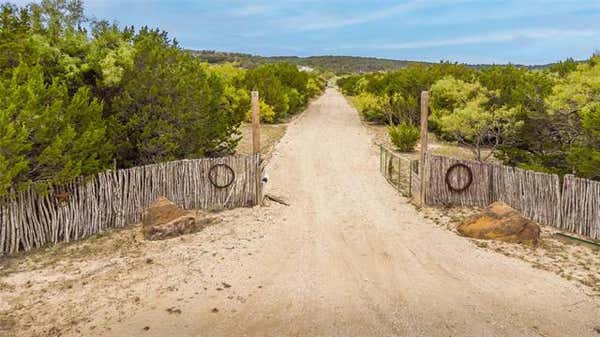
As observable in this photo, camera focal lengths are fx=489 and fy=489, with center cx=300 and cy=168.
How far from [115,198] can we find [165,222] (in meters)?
1.50

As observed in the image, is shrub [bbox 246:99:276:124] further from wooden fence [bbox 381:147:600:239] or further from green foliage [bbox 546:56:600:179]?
green foliage [bbox 546:56:600:179]

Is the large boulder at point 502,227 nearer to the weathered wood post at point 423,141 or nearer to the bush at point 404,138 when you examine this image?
the weathered wood post at point 423,141

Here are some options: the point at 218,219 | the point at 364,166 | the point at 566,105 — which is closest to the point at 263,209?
the point at 218,219

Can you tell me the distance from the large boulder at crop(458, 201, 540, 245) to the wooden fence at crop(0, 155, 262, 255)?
5328 mm

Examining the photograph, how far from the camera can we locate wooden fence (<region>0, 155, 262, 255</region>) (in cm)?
941

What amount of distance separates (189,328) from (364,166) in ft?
42.8

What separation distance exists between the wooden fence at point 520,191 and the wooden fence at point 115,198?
4639 mm

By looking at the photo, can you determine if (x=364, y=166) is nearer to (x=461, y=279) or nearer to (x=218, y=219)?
(x=218, y=219)

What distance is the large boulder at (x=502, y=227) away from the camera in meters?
9.66

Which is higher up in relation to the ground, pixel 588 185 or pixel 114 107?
pixel 114 107

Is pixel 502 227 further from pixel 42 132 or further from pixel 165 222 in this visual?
pixel 42 132

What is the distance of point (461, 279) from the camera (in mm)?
7969

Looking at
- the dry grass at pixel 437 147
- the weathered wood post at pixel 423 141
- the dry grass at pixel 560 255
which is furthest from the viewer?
the dry grass at pixel 437 147

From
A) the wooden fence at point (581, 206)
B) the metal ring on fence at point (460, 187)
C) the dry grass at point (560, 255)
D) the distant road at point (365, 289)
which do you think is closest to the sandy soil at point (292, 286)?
the distant road at point (365, 289)
